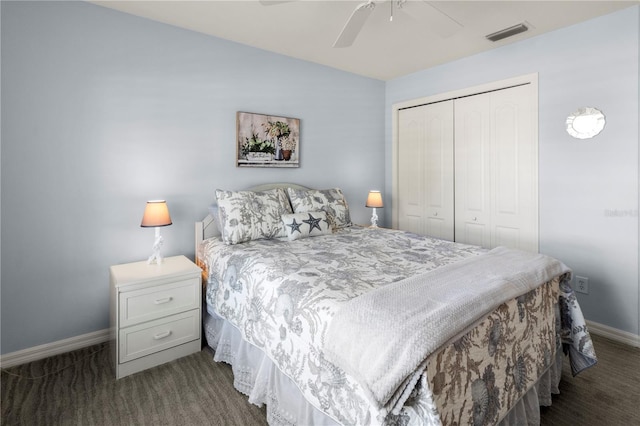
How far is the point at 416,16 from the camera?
6.63 feet

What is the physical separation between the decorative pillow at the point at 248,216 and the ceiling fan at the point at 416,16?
1.34m

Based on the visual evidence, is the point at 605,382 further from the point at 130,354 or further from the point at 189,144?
the point at 189,144

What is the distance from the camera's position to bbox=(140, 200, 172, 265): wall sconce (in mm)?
2342

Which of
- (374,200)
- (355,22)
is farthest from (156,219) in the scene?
(374,200)

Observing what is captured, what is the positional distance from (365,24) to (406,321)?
2450 millimetres

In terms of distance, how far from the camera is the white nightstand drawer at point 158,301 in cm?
206

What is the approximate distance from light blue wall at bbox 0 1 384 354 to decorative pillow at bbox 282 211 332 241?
2.40 feet

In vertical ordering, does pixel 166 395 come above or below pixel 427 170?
below

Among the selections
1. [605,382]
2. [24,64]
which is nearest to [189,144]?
[24,64]

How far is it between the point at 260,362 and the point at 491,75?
3318 mm

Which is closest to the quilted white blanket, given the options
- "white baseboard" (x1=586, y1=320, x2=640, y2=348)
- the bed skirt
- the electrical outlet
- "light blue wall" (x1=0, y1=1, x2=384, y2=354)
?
the bed skirt

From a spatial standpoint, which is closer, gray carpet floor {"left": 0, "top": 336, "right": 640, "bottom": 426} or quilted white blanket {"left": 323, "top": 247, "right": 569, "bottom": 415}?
quilted white blanket {"left": 323, "top": 247, "right": 569, "bottom": 415}

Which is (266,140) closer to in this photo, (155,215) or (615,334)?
(155,215)

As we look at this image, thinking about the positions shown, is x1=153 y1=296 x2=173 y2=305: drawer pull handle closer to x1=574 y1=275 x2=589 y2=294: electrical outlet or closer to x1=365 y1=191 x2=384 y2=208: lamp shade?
x1=365 y1=191 x2=384 y2=208: lamp shade
